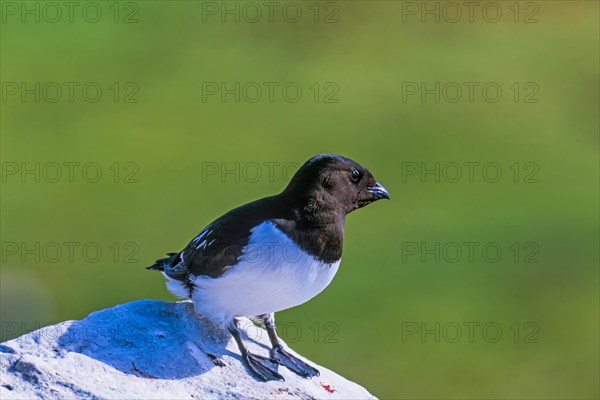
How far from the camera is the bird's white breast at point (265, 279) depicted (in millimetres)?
7785

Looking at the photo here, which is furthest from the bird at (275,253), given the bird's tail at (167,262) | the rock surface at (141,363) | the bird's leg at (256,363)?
the bird's tail at (167,262)

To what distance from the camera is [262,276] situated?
7785 millimetres

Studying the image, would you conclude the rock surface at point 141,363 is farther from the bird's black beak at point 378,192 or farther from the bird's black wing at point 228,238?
the bird's black beak at point 378,192

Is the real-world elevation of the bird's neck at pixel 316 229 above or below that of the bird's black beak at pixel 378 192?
below

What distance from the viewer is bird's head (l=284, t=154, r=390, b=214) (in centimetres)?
812

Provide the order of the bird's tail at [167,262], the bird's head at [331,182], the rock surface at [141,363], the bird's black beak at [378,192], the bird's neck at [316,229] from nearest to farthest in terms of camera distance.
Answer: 1. the rock surface at [141,363]
2. the bird's neck at [316,229]
3. the bird's head at [331,182]
4. the bird's black beak at [378,192]
5. the bird's tail at [167,262]

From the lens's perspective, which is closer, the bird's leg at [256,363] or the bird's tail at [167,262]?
the bird's leg at [256,363]

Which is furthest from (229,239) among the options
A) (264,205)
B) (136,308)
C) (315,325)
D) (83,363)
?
(315,325)

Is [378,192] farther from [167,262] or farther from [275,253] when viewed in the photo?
[167,262]

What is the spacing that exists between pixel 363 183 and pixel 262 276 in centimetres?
122

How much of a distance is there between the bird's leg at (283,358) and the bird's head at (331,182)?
3.58 ft

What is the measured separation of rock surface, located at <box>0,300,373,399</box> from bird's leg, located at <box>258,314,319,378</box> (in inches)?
2.5

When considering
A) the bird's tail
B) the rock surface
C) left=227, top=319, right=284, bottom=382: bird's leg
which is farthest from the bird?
the bird's tail

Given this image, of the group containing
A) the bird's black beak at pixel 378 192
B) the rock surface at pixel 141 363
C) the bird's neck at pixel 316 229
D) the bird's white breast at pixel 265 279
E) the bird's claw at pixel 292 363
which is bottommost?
the bird's claw at pixel 292 363
